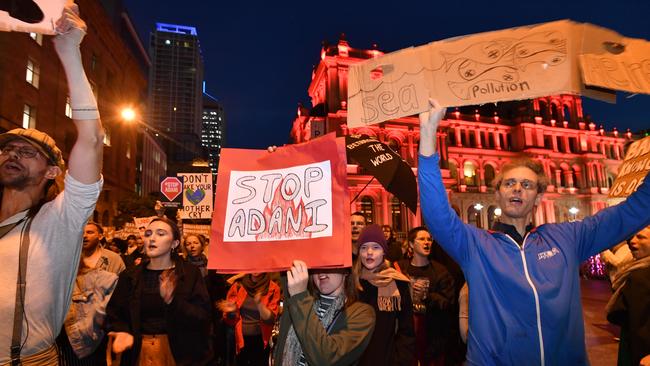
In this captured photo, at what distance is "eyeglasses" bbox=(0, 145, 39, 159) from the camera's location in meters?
2.08

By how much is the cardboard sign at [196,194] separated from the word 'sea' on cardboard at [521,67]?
6.73 metres

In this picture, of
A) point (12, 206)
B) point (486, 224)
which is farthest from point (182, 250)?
point (486, 224)

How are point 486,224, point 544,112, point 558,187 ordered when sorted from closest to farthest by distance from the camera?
1. point 486,224
2. point 558,187
3. point 544,112

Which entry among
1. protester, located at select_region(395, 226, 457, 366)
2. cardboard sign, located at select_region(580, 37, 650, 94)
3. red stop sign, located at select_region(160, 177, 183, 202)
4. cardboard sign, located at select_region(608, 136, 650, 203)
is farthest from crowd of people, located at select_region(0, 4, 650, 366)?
red stop sign, located at select_region(160, 177, 183, 202)

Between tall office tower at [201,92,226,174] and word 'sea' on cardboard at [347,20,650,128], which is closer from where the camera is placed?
word 'sea' on cardboard at [347,20,650,128]

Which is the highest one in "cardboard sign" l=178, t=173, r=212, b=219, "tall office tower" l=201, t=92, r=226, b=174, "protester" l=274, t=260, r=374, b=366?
"tall office tower" l=201, t=92, r=226, b=174

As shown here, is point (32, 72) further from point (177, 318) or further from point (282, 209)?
point (282, 209)

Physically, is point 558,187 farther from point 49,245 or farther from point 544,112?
point 49,245

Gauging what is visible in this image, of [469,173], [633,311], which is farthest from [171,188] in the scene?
[469,173]

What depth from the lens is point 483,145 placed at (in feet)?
162

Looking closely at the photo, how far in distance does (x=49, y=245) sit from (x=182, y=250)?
18.4ft

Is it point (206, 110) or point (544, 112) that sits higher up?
point (206, 110)

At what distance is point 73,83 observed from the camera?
6.76 ft

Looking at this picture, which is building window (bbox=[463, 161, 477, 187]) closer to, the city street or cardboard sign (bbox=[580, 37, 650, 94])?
the city street
